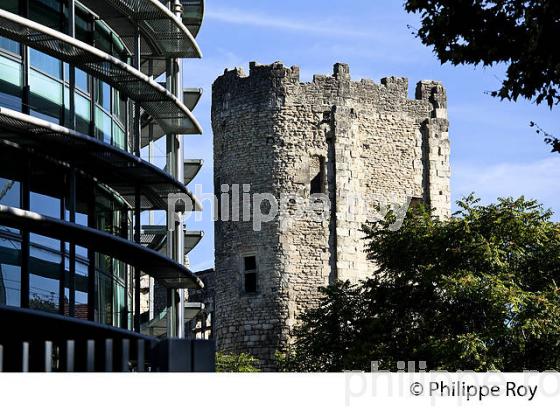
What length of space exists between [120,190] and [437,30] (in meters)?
17.6

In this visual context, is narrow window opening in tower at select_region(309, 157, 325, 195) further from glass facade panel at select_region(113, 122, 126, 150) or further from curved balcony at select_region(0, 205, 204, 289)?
glass facade panel at select_region(113, 122, 126, 150)

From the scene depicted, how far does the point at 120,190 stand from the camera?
46719 mm

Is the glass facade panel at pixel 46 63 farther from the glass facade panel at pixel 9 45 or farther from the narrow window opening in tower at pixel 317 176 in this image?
the narrow window opening in tower at pixel 317 176

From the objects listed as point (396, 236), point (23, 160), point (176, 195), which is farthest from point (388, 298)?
point (23, 160)

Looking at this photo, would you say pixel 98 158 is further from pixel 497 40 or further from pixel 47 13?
pixel 497 40

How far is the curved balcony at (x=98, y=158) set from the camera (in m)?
40.6

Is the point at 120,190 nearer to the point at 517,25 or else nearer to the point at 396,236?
the point at 396,236

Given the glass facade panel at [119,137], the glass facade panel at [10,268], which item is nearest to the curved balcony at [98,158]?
the glass facade panel at [119,137]

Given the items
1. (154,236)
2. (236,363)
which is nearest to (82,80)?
(154,236)

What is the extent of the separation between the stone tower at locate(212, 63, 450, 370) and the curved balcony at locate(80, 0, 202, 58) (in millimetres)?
14625

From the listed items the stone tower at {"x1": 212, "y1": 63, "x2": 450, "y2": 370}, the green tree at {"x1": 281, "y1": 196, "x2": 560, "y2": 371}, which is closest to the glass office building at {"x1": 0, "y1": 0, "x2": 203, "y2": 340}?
the green tree at {"x1": 281, "y1": 196, "x2": 560, "y2": 371}

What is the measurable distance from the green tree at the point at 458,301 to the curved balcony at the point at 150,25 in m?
9.33

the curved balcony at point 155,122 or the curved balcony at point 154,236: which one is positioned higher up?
the curved balcony at point 155,122
